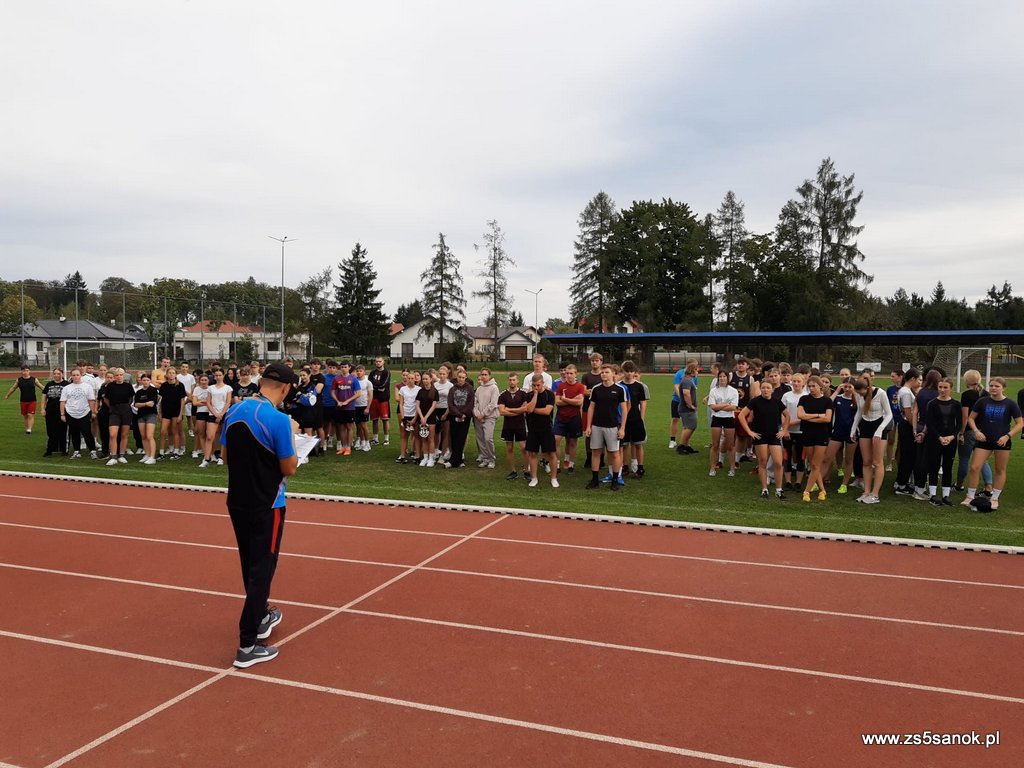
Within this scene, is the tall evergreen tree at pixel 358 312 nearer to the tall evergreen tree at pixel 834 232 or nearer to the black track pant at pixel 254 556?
the tall evergreen tree at pixel 834 232

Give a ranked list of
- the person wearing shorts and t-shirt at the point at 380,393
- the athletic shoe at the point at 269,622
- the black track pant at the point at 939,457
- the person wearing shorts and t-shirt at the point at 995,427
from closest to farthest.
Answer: the athletic shoe at the point at 269,622
the person wearing shorts and t-shirt at the point at 995,427
the black track pant at the point at 939,457
the person wearing shorts and t-shirt at the point at 380,393

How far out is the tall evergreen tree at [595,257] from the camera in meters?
64.9

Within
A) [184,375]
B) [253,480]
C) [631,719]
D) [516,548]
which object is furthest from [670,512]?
[184,375]

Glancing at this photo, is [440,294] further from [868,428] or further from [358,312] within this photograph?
[868,428]

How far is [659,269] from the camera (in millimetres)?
63375

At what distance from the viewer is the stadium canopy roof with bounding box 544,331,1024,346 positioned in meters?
41.5

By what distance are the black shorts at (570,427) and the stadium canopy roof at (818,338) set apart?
119 feet

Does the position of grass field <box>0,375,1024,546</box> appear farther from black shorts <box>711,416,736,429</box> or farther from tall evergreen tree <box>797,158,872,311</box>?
tall evergreen tree <box>797,158,872,311</box>

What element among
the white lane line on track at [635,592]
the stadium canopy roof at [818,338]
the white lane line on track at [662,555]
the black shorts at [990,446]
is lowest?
the white lane line on track at [635,592]

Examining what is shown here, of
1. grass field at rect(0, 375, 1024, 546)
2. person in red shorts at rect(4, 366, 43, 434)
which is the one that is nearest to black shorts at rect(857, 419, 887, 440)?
grass field at rect(0, 375, 1024, 546)

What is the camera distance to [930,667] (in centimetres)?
464

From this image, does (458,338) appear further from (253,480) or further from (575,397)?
(253,480)

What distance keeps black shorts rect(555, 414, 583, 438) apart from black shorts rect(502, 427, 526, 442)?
682 millimetres

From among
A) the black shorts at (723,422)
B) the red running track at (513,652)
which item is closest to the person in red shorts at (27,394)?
the red running track at (513,652)
